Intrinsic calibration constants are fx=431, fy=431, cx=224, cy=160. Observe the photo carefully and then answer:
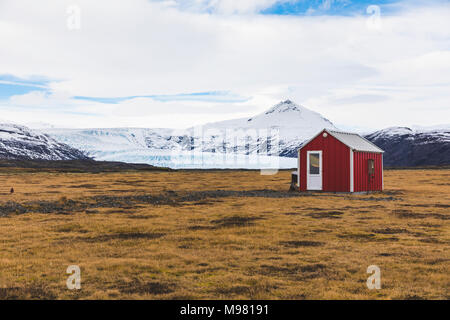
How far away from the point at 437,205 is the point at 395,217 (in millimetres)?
7480

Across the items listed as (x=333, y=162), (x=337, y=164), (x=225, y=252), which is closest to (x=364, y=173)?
(x=337, y=164)

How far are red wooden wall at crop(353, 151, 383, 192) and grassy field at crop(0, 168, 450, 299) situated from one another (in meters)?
11.4

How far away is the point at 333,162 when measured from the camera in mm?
37281

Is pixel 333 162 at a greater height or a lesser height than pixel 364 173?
greater

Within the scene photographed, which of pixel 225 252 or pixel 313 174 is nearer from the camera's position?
pixel 225 252

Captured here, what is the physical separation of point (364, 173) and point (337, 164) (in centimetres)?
316

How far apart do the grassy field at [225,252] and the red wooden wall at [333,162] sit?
11039mm

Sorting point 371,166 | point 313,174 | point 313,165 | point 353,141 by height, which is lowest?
point 313,174

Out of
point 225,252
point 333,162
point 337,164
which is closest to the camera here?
point 225,252

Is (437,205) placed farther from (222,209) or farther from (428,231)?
(222,209)

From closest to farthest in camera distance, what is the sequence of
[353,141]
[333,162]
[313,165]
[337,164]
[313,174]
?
[337,164] < [333,162] < [313,174] < [353,141] < [313,165]

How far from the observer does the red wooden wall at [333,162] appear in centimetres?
3666

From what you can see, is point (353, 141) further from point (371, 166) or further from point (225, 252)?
point (225, 252)
